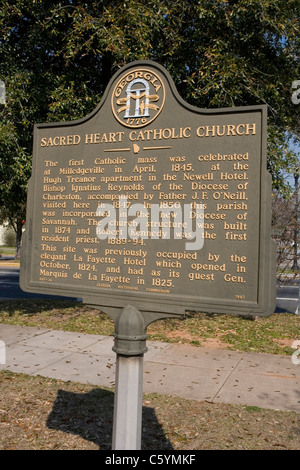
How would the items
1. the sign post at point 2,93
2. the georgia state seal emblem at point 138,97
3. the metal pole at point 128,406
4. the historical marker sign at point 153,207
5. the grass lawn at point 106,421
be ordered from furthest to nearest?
1. the sign post at point 2,93
2. the grass lawn at point 106,421
3. the georgia state seal emblem at point 138,97
4. the metal pole at point 128,406
5. the historical marker sign at point 153,207

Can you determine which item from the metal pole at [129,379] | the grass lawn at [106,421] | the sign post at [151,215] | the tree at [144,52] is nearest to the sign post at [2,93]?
the tree at [144,52]

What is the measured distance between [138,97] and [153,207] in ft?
3.07

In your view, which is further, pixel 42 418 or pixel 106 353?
pixel 106 353

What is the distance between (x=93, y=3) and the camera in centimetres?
955

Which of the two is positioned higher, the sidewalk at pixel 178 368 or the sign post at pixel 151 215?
the sign post at pixel 151 215

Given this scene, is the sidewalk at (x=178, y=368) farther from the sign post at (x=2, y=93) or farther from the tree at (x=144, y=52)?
the sign post at (x=2, y=93)

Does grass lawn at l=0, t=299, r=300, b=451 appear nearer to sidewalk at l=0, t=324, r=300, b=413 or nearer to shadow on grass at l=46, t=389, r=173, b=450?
shadow on grass at l=46, t=389, r=173, b=450

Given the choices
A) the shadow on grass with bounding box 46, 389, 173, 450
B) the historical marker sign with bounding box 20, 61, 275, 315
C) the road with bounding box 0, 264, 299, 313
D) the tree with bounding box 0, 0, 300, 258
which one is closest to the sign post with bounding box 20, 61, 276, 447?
the historical marker sign with bounding box 20, 61, 275, 315

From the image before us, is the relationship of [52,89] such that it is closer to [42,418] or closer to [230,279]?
[42,418]

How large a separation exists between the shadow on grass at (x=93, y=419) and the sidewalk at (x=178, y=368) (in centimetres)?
58

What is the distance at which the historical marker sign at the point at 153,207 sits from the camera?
11.2ft

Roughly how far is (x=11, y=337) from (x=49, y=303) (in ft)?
12.8

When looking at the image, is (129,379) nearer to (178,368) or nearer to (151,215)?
(151,215)
